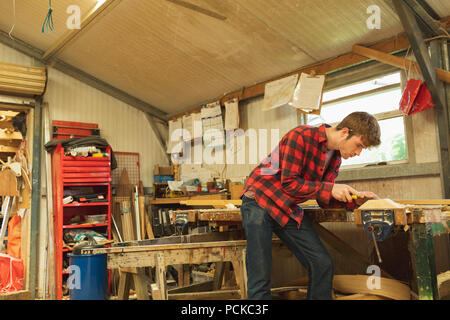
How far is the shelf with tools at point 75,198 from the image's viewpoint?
4723 mm

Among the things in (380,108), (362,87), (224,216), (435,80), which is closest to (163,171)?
(362,87)

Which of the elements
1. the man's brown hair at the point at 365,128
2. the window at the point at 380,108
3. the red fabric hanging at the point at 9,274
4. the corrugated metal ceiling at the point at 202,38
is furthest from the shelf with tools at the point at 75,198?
the man's brown hair at the point at 365,128

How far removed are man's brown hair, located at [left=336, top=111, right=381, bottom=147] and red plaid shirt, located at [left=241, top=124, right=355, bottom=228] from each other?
0.49 feet

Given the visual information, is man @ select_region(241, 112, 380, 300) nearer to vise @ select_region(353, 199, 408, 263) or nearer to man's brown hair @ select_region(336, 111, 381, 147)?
man's brown hair @ select_region(336, 111, 381, 147)

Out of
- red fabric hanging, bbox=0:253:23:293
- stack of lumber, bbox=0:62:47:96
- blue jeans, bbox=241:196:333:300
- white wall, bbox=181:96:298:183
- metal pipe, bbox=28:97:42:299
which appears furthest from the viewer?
metal pipe, bbox=28:97:42:299

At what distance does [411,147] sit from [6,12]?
4750 millimetres

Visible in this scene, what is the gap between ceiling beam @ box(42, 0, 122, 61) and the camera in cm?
379

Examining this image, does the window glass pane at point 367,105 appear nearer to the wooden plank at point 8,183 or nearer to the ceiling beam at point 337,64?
the ceiling beam at point 337,64

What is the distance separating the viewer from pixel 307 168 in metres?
1.95

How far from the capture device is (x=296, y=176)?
72.1 inches

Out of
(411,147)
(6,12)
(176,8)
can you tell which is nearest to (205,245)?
(411,147)

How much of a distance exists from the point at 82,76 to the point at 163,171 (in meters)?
1.90

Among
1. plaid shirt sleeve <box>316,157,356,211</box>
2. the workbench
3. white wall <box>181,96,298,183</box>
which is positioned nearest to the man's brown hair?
plaid shirt sleeve <box>316,157,356,211</box>

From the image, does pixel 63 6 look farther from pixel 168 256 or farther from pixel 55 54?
pixel 168 256
